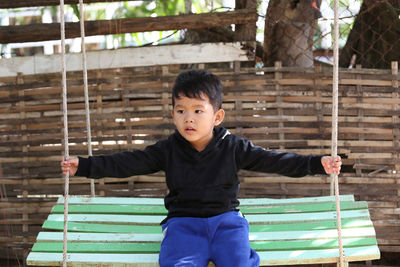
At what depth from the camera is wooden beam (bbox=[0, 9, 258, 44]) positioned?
10.7ft

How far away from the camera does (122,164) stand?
7.30 feet

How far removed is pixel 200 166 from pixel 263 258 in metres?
0.48

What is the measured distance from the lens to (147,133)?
10.9 feet

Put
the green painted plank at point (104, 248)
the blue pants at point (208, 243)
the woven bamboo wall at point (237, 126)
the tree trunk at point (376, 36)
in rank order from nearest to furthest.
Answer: the blue pants at point (208, 243)
the green painted plank at point (104, 248)
the woven bamboo wall at point (237, 126)
the tree trunk at point (376, 36)

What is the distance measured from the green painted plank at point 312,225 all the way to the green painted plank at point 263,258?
21 cm

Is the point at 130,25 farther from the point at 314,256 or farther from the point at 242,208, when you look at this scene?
the point at 314,256

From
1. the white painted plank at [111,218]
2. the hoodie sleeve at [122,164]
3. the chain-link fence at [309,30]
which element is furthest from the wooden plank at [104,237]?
the chain-link fence at [309,30]

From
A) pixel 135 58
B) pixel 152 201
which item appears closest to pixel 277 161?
pixel 152 201

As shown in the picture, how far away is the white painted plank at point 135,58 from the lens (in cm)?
332

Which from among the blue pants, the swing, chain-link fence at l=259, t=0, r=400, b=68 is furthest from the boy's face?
chain-link fence at l=259, t=0, r=400, b=68

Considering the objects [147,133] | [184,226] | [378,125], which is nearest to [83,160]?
[184,226]

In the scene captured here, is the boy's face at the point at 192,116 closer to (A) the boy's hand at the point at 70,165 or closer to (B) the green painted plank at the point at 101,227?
(A) the boy's hand at the point at 70,165

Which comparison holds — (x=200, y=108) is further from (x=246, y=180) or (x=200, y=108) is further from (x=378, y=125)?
(x=378, y=125)

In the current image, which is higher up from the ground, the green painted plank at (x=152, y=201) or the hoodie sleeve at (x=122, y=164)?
the hoodie sleeve at (x=122, y=164)
